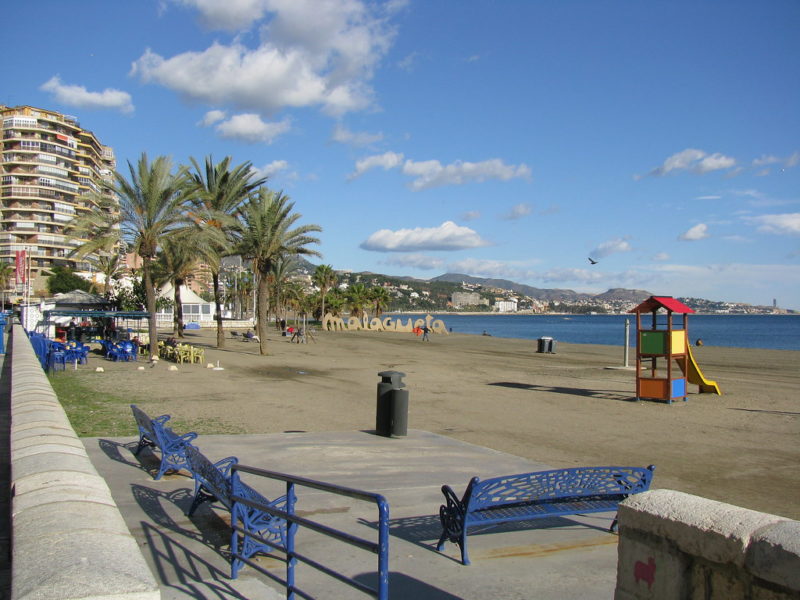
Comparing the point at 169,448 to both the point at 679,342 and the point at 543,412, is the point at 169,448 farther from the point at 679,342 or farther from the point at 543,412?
the point at 679,342

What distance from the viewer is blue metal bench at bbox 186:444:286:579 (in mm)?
4566

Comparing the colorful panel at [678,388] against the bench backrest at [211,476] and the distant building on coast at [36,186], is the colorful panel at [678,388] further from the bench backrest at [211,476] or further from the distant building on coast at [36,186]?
the distant building on coast at [36,186]

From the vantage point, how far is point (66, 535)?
2801mm

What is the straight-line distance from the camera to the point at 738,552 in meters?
2.35

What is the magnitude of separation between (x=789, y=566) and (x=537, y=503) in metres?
3.21

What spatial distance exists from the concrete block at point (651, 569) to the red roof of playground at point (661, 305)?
16181mm

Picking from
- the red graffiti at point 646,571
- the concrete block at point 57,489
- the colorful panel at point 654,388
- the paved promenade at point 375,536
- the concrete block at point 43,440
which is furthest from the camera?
the colorful panel at point 654,388

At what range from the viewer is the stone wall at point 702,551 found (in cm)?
225

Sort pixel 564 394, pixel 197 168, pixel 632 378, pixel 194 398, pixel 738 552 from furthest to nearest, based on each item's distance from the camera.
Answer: pixel 197 168 < pixel 632 378 < pixel 564 394 < pixel 194 398 < pixel 738 552

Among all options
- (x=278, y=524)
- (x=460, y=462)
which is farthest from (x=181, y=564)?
(x=460, y=462)

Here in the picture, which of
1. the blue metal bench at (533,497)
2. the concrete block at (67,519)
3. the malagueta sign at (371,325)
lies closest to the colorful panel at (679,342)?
the blue metal bench at (533,497)

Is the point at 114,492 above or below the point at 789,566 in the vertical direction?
below

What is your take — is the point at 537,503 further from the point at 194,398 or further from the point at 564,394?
the point at 564,394

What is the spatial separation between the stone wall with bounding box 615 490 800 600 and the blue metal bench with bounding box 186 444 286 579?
231 centimetres
